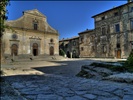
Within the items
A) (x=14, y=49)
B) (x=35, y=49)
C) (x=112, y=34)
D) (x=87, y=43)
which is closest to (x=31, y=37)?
(x=35, y=49)

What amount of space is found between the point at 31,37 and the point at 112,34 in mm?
16473

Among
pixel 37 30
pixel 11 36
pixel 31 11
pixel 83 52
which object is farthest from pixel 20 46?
pixel 83 52

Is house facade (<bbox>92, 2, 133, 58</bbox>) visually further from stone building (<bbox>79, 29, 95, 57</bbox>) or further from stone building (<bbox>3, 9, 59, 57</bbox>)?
stone building (<bbox>3, 9, 59, 57</bbox>)

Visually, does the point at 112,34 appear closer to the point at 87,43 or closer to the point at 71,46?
the point at 87,43

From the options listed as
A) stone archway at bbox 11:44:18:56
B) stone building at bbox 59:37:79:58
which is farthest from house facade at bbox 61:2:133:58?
stone archway at bbox 11:44:18:56

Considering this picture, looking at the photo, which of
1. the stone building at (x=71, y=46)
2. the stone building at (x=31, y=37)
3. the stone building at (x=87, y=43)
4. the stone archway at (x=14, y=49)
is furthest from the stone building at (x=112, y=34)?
the stone archway at (x=14, y=49)

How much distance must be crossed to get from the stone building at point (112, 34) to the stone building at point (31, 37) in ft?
29.8

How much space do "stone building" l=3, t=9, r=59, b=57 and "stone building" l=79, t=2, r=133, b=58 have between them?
907 centimetres

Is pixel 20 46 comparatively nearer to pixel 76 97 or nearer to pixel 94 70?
pixel 94 70

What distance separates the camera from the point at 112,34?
27516 mm

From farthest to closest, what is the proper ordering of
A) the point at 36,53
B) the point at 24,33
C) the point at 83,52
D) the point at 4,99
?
the point at 83,52, the point at 36,53, the point at 24,33, the point at 4,99

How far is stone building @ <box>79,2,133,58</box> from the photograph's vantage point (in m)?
24.8

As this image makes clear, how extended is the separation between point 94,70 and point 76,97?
145 inches

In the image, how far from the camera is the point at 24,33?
25.7m
